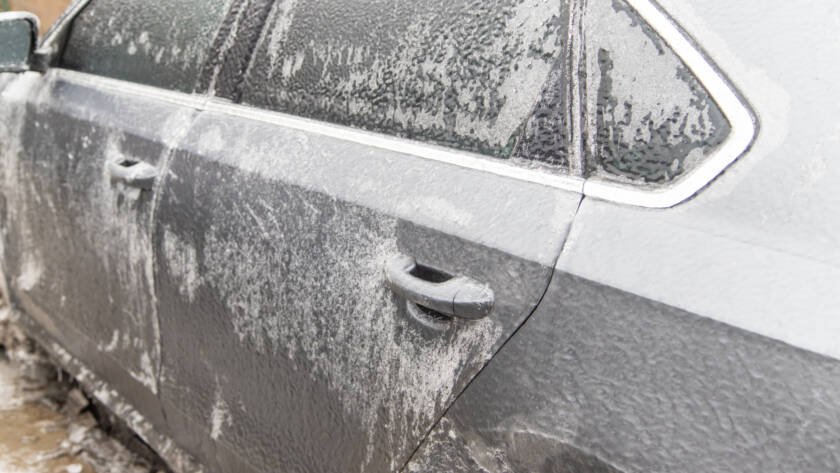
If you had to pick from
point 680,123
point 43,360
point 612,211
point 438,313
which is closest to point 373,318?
point 438,313

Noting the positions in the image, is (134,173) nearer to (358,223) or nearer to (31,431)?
(358,223)

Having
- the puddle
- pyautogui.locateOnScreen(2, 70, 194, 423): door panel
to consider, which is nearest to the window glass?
pyautogui.locateOnScreen(2, 70, 194, 423): door panel

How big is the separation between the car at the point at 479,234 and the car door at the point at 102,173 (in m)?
0.02

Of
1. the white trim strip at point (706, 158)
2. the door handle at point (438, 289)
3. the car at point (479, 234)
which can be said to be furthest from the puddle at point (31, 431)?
the white trim strip at point (706, 158)

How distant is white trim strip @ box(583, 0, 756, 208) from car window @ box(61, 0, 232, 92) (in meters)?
1.25

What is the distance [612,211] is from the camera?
3.36ft

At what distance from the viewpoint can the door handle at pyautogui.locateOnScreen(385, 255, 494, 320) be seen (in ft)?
3.56

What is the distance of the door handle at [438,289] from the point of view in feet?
3.56

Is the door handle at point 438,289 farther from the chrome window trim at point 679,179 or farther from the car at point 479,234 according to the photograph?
the chrome window trim at point 679,179

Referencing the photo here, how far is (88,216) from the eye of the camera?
2014 millimetres

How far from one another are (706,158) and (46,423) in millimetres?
2661

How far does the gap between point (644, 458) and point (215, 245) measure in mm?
1074

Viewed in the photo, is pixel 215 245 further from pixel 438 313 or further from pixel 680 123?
pixel 680 123

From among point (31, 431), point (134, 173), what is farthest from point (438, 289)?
point (31, 431)
